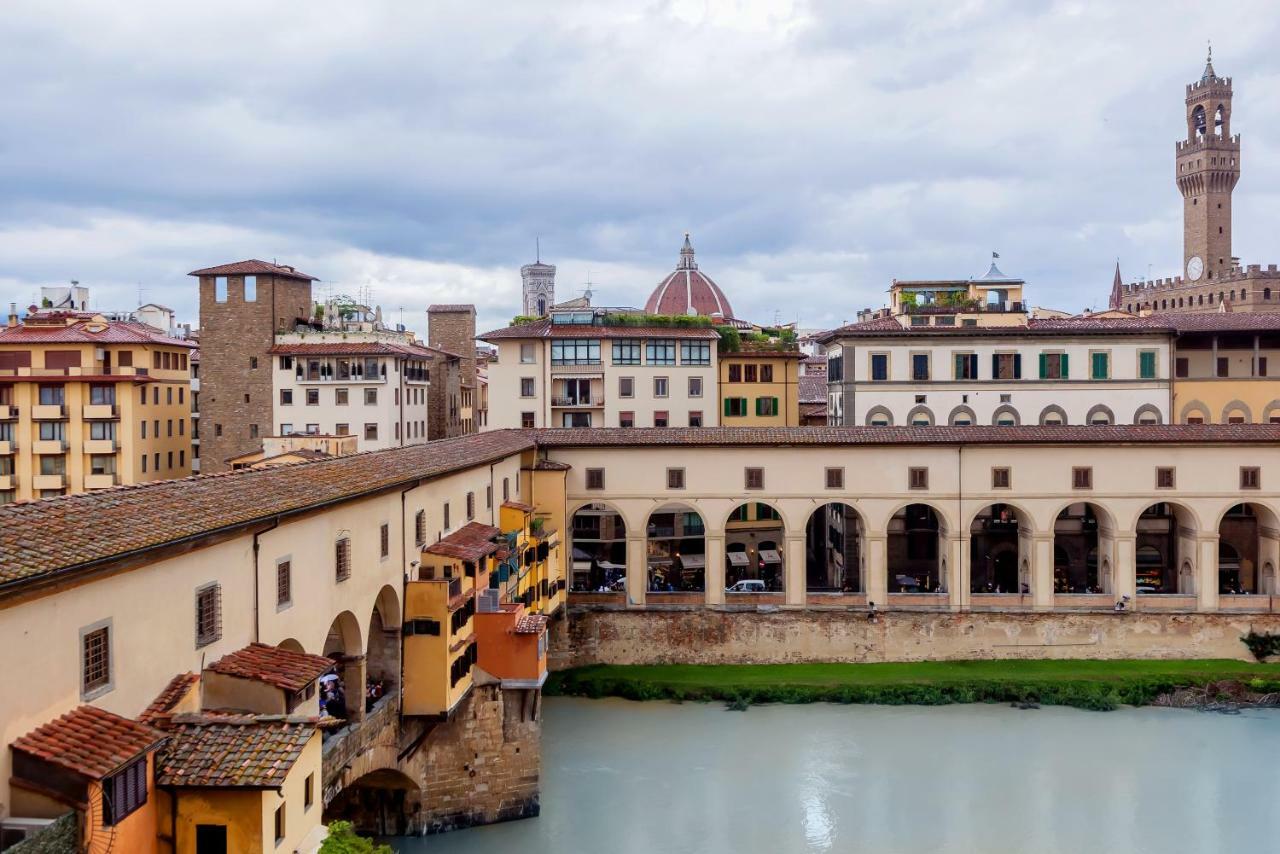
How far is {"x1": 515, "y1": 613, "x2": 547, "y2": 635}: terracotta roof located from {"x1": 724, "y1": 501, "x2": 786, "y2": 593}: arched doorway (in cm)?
1957

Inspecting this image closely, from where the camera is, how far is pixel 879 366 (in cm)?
4247

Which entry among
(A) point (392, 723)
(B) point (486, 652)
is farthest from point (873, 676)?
(A) point (392, 723)

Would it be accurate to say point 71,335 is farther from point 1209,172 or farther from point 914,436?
point 1209,172

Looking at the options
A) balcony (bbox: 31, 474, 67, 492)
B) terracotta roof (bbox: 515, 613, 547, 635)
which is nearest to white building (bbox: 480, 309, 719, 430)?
balcony (bbox: 31, 474, 67, 492)

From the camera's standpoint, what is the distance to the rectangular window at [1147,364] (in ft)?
139

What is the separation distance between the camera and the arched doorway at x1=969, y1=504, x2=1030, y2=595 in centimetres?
4119

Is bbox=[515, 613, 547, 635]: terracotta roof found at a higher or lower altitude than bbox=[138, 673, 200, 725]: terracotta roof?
lower

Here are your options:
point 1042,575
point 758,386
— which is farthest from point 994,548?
point 758,386

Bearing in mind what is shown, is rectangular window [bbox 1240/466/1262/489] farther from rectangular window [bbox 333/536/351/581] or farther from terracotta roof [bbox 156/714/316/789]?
terracotta roof [bbox 156/714/316/789]

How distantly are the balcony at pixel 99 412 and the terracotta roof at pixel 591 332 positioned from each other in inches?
564

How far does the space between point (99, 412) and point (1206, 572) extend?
39.4 meters

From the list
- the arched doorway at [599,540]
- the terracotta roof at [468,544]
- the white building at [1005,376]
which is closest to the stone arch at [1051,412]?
the white building at [1005,376]

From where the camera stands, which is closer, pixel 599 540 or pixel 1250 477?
pixel 1250 477

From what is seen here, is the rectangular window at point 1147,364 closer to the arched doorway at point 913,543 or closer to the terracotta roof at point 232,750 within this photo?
the arched doorway at point 913,543
